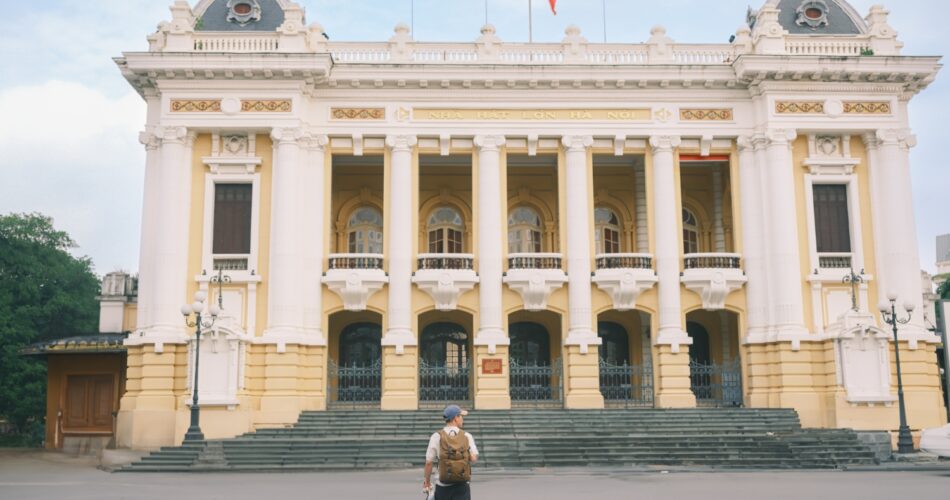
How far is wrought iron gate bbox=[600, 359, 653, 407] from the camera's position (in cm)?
3034

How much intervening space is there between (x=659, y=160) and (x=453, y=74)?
7.36 m

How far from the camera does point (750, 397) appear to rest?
98.2 ft

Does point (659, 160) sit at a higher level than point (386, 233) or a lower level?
higher

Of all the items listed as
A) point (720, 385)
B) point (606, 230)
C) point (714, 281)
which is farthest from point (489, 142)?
point (720, 385)

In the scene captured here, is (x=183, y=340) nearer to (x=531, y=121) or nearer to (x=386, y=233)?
(x=386, y=233)

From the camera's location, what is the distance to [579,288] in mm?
30266

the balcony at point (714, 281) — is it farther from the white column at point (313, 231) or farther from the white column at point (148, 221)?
the white column at point (148, 221)

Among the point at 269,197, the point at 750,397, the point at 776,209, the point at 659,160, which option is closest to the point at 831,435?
the point at 750,397

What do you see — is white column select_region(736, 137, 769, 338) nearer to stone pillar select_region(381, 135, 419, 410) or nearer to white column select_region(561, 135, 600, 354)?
white column select_region(561, 135, 600, 354)

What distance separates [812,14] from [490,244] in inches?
546

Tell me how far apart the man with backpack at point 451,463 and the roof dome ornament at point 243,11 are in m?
24.5

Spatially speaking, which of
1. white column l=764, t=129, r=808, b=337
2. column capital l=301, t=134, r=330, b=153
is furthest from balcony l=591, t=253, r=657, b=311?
column capital l=301, t=134, r=330, b=153

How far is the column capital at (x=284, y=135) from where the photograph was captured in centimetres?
2966

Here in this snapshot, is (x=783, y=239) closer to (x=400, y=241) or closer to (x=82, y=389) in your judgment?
(x=400, y=241)
